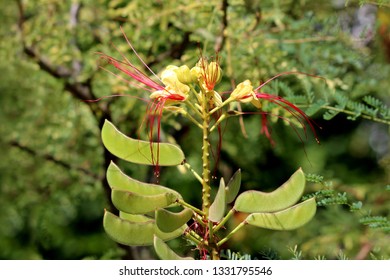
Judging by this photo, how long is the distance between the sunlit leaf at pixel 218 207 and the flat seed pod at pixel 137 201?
5 cm

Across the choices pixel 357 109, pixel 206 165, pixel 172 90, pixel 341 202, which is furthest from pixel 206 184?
pixel 357 109

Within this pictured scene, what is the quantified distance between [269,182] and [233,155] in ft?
1.81

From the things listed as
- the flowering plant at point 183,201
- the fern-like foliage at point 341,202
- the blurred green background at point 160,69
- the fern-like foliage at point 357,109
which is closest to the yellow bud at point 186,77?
the flowering plant at point 183,201

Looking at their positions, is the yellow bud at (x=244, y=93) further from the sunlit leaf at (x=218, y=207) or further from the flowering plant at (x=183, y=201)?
the sunlit leaf at (x=218, y=207)

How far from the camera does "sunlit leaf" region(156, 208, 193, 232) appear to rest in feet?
2.55

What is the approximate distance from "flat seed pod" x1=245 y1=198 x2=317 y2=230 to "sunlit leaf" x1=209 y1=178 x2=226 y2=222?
0.05m

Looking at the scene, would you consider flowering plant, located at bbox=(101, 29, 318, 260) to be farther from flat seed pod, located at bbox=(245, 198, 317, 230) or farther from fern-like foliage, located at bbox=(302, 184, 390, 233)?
fern-like foliage, located at bbox=(302, 184, 390, 233)

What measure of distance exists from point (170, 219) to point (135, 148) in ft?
0.36

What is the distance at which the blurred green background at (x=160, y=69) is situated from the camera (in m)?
2.27

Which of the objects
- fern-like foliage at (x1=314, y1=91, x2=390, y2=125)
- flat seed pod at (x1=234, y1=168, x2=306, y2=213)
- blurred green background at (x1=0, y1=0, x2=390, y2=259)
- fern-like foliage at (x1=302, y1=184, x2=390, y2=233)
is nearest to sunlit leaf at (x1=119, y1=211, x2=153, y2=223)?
flat seed pod at (x1=234, y1=168, x2=306, y2=213)

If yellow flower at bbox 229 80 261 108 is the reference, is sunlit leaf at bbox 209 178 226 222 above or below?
below

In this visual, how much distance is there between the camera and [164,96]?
89cm
